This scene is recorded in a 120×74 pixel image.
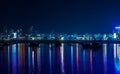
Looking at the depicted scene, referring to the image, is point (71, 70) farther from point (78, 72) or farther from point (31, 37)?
point (31, 37)

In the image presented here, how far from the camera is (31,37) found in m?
114

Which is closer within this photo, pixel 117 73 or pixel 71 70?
pixel 117 73

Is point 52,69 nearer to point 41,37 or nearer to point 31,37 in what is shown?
point 31,37

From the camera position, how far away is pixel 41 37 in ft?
402

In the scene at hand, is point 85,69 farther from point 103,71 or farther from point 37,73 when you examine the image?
point 37,73

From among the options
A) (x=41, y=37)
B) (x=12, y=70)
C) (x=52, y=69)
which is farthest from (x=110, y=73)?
(x=41, y=37)

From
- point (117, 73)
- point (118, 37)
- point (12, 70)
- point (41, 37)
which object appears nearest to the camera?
point (117, 73)

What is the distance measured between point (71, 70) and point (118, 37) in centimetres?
9106

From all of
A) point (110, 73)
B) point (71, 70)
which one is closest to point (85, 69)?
point (71, 70)

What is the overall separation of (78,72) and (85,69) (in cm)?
137

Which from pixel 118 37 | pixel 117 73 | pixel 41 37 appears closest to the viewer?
pixel 117 73

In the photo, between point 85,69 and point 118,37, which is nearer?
point 85,69

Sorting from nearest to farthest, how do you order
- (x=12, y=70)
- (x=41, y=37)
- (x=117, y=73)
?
(x=117, y=73), (x=12, y=70), (x=41, y=37)

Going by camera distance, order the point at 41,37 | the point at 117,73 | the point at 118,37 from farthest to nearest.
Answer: the point at 41,37 < the point at 118,37 < the point at 117,73
